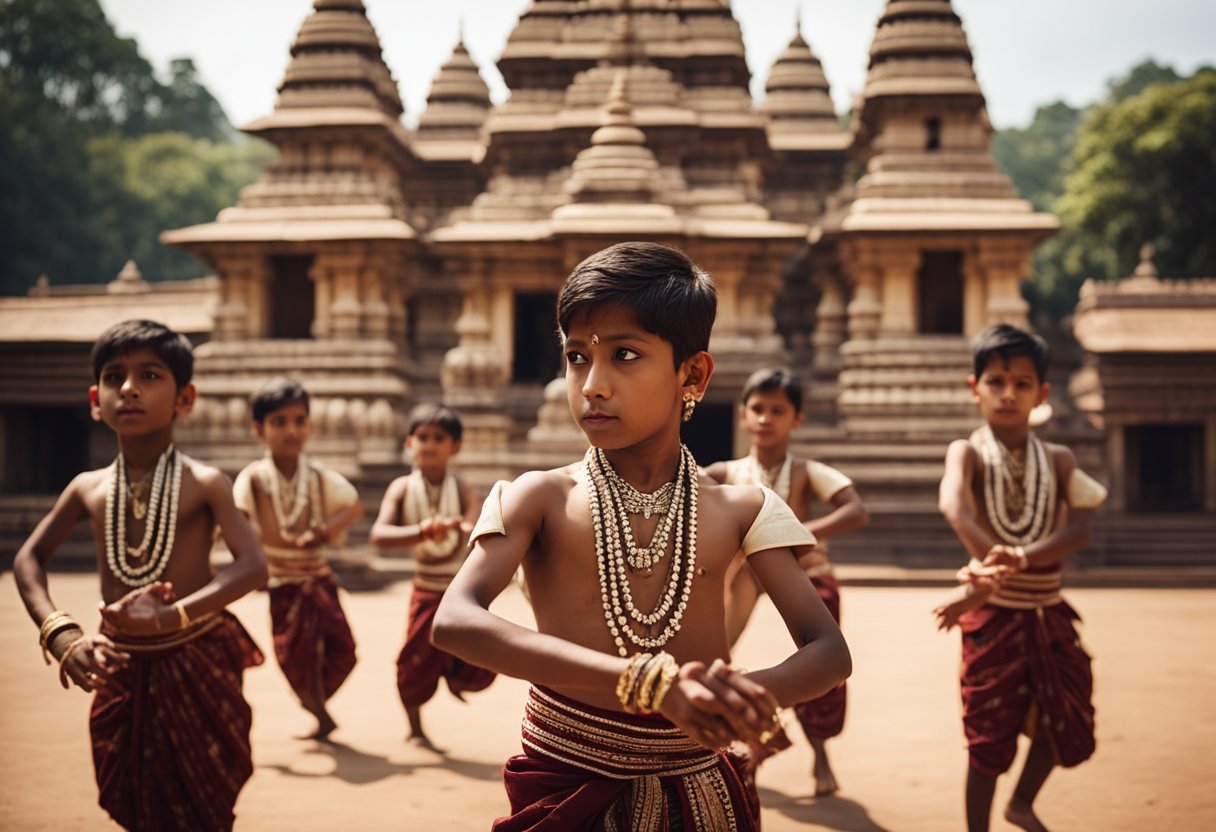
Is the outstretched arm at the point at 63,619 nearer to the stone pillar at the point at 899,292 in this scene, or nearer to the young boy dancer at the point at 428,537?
the young boy dancer at the point at 428,537

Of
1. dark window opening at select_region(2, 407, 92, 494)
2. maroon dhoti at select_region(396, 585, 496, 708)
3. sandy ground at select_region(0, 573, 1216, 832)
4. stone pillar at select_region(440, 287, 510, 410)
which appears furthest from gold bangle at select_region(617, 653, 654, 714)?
dark window opening at select_region(2, 407, 92, 494)

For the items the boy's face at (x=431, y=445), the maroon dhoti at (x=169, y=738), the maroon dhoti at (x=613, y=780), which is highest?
the boy's face at (x=431, y=445)

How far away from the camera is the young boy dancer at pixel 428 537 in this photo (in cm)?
646

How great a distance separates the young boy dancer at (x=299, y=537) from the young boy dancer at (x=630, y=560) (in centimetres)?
429

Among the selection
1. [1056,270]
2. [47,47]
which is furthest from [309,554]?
[47,47]

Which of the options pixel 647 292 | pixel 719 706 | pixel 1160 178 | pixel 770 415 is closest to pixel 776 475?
pixel 770 415

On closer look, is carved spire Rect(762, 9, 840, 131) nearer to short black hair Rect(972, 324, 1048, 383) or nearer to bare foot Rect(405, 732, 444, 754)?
bare foot Rect(405, 732, 444, 754)

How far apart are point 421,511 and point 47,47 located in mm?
45992

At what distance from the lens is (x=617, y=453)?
105 inches

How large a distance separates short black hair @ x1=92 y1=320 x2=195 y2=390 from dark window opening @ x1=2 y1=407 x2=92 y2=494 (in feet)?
58.7

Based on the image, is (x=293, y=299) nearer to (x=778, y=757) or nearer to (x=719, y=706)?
(x=778, y=757)

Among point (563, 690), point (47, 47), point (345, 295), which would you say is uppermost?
point (47, 47)

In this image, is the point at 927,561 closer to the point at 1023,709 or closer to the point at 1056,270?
the point at 1023,709

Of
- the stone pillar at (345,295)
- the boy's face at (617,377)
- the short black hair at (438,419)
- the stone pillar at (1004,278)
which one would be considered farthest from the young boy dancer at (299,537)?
the stone pillar at (1004,278)
